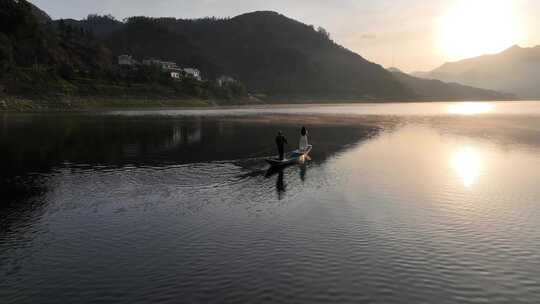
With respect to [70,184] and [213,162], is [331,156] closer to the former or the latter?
[213,162]

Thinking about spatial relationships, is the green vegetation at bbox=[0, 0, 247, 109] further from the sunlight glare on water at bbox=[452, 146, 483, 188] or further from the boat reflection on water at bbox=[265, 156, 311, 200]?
the sunlight glare on water at bbox=[452, 146, 483, 188]

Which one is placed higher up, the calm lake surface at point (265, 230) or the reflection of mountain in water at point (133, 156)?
the reflection of mountain in water at point (133, 156)

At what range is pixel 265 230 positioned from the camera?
2198 centimetres

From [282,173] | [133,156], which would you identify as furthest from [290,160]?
[133,156]

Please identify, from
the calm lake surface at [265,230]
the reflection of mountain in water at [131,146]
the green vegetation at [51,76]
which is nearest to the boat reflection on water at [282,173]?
the calm lake surface at [265,230]

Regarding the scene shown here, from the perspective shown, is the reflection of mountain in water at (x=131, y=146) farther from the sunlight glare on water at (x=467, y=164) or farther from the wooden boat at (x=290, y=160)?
the sunlight glare on water at (x=467, y=164)

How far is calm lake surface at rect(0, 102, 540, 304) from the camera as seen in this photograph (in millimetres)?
15539

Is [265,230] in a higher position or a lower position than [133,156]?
lower

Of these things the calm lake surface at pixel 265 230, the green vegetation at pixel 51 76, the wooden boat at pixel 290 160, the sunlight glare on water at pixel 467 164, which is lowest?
the calm lake surface at pixel 265 230

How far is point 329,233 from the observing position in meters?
21.8

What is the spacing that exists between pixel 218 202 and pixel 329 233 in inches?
332

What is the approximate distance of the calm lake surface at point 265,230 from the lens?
15.5m

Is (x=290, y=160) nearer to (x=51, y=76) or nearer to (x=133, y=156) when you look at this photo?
(x=133, y=156)

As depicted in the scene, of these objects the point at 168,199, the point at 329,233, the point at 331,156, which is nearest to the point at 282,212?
the point at 329,233
